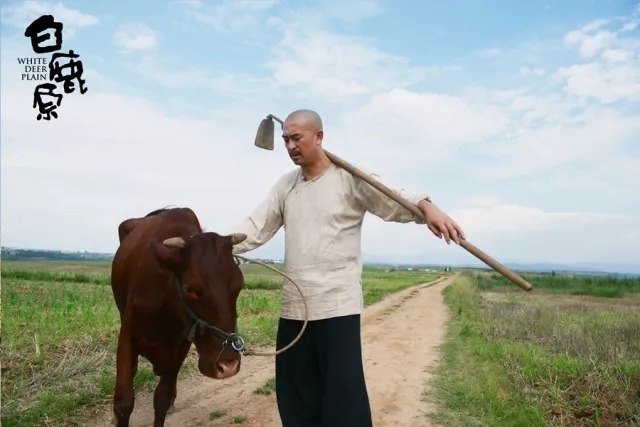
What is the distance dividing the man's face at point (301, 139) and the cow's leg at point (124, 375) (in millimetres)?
1860

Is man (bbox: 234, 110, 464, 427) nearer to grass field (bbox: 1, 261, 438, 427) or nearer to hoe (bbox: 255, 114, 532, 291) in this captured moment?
hoe (bbox: 255, 114, 532, 291)

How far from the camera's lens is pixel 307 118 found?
3.23 m

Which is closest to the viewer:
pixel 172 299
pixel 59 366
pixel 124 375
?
pixel 172 299

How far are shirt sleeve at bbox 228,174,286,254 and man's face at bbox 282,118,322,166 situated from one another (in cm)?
38

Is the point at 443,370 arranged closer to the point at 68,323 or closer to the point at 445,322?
the point at 68,323

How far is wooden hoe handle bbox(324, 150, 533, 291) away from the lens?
2951 mm

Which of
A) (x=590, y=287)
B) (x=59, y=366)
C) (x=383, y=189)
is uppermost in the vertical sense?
(x=383, y=189)

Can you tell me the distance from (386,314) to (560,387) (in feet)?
32.6

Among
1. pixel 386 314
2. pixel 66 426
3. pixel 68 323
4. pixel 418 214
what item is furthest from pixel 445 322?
pixel 418 214

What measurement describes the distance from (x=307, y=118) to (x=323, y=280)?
36.7 inches

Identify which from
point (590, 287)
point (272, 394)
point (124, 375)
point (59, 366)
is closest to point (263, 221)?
point (124, 375)

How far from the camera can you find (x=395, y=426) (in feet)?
17.7

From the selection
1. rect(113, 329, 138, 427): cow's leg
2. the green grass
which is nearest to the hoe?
rect(113, 329, 138, 427): cow's leg

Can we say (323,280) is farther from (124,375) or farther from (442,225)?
(124,375)
